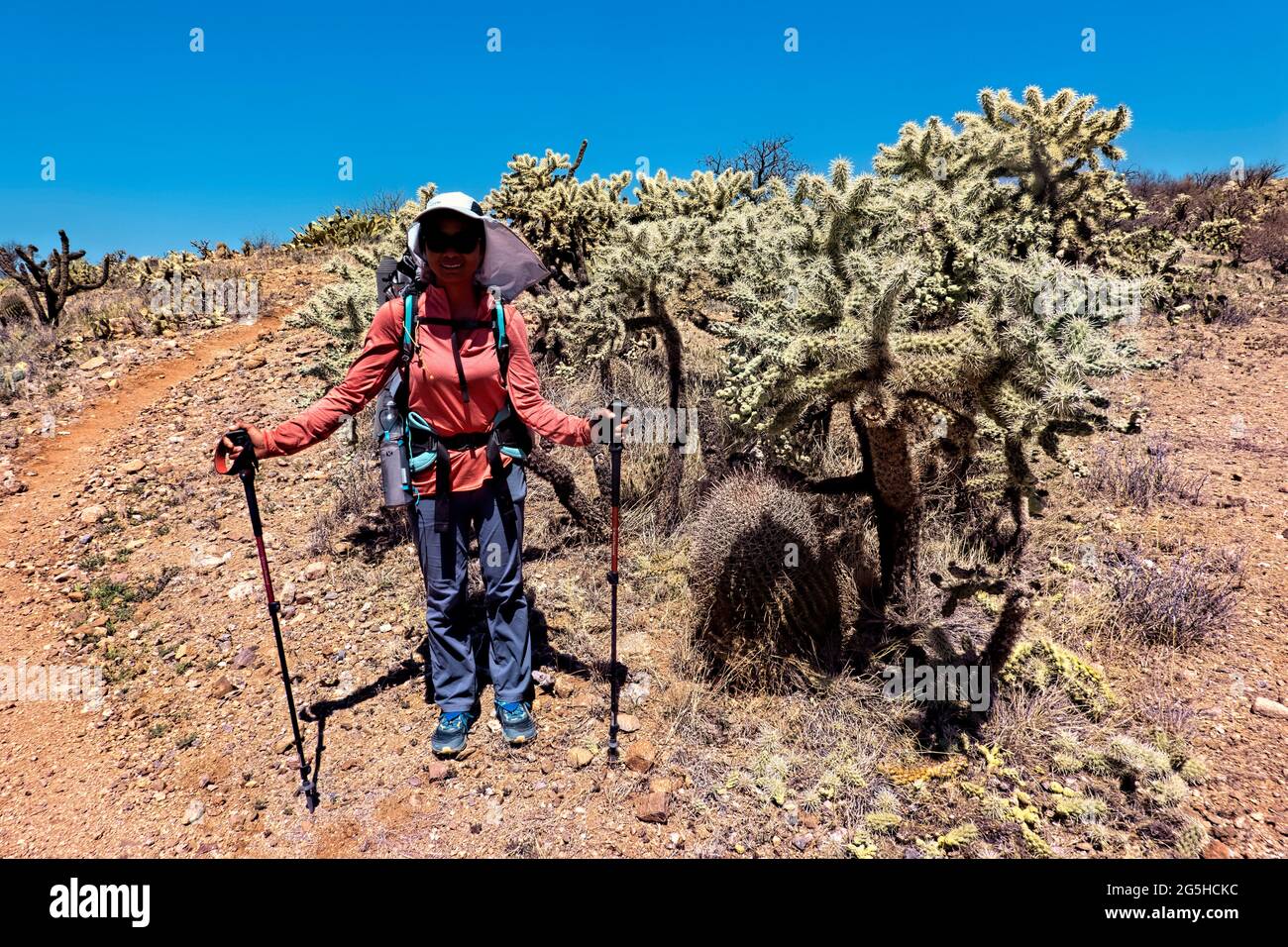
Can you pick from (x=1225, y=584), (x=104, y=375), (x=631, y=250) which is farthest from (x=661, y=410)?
(x=104, y=375)

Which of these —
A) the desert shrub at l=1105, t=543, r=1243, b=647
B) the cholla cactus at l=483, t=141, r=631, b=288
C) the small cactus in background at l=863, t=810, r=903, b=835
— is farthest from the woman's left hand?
the cholla cactus at l=483, t=141, r=631, b=288

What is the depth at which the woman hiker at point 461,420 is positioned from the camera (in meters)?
2.86

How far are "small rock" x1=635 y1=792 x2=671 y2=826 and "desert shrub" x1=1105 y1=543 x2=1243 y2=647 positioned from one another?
2619 millimetres

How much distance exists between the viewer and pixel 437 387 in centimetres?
290

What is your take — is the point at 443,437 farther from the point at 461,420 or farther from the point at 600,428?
the point at 600,428

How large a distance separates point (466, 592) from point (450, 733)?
2.17 ft

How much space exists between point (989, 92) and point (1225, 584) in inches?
149

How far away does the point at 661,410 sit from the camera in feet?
19.2

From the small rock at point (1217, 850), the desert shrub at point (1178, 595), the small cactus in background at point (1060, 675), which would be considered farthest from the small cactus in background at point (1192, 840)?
the desert shrub at point (1178, 595)

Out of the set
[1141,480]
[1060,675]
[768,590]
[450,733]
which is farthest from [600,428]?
[1141,480]

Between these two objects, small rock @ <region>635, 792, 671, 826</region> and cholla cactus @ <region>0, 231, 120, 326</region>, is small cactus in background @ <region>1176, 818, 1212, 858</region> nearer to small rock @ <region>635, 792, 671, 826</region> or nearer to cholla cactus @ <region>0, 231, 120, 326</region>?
small rock @ <region>635, 792, 671, 826</region>

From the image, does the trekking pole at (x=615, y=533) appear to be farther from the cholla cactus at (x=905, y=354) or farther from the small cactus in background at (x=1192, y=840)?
the small cactus in background at (x=1192, y=840)

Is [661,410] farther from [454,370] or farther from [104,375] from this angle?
[104,375]

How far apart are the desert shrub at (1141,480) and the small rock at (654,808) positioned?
389 cm
